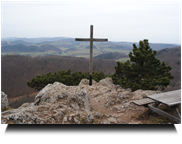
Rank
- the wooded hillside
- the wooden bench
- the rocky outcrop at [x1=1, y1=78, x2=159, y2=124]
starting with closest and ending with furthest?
the rocky outcrop at [x1=1, y1=78, x2=159, y2=124]
the wooden bench
the wooded hillside

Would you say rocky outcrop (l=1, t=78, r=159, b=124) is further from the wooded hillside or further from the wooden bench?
the wooded hillside

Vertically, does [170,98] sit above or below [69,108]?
above

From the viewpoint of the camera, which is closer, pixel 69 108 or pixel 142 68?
pixel 69 108

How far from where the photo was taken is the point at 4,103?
5.74 meters

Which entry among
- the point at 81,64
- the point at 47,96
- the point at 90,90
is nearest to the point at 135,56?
the point at 90,90

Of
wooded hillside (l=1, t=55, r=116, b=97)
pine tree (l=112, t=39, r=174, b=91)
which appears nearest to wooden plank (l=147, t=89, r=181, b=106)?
pine tree (l=112, t=39, r=174, b=91)

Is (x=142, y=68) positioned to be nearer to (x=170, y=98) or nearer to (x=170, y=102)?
(x=170, y=98)

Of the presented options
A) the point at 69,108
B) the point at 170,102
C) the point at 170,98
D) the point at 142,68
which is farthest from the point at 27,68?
the point at 170,102

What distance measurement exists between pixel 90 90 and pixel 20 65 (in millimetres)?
87011

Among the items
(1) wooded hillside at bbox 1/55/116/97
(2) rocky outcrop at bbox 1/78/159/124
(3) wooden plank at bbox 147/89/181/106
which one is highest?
(3) wooden plank at bbox 147/89/181/106

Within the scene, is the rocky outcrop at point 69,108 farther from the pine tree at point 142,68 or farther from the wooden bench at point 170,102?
the pine tree at point 142,68

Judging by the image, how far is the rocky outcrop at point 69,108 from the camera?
3.99 meters

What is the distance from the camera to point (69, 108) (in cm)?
521

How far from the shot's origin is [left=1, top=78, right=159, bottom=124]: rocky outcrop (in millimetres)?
3988
